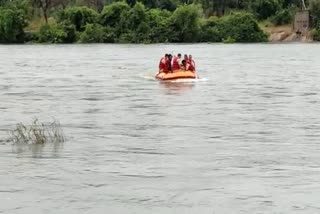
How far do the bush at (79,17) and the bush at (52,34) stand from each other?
2305 millimetres

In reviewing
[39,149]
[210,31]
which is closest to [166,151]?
[39,149]

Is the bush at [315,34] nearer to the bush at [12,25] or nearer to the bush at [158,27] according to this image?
the bush at [158,27]

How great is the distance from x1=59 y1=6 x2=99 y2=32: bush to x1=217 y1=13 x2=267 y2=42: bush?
16265 mm

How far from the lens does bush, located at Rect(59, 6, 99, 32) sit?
100 m

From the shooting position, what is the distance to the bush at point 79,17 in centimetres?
10044

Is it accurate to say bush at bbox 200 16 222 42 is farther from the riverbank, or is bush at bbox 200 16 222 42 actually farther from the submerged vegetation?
the riverbank

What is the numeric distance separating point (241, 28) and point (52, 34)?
23.6 meters

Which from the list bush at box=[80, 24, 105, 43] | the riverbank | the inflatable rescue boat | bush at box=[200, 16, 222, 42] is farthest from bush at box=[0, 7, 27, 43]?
the inflatable rescue boat

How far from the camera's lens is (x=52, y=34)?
97.6m

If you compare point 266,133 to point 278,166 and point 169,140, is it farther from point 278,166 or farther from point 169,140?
point 278,166

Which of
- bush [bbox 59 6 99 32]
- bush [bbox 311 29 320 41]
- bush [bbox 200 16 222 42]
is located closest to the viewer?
bush [bbox 311 29 320 41]

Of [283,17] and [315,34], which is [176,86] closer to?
[315,34]

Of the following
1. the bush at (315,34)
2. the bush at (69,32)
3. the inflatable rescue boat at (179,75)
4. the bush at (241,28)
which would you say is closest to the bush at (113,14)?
the bush at (69,32)

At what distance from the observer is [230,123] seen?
22.3 meters
